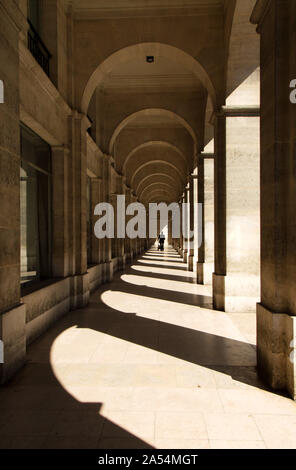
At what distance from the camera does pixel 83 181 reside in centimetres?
970

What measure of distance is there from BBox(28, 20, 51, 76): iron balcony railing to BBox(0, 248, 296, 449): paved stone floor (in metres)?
6.19

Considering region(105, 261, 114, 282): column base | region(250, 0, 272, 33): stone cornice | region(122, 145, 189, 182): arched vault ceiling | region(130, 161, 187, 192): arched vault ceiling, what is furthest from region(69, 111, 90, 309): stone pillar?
region(130, 161, 187, 192): arched vault ceiling

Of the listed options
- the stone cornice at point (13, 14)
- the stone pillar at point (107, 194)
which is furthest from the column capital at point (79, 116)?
the stone pillar at point (107, 194)

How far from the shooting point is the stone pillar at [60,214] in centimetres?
879

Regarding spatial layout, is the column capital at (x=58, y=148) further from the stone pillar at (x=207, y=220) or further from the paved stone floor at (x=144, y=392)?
the stone pillar at (x=207, y=220)

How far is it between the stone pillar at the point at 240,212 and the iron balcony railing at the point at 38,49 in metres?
4.56

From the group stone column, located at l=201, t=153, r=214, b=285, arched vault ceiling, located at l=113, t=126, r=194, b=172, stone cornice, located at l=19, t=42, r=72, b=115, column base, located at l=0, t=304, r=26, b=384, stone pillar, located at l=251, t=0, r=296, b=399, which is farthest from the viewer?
arched vault ceiling, located at l=113, t=126, r=194, b=172

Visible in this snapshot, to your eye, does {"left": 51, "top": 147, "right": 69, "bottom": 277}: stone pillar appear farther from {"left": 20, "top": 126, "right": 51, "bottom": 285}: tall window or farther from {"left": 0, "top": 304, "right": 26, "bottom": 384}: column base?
{"left": 0, "top": 304, "right": 26, "bottom": 384}: column base

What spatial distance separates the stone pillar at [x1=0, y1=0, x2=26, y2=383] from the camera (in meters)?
4.71

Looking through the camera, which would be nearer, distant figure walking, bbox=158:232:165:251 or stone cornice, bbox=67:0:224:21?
A: stone cornice, bbox=67:0:224:21

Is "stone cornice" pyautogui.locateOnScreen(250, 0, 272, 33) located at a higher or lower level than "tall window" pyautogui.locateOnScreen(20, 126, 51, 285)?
higher

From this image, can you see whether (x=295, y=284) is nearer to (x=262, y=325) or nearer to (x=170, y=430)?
(x=262, y=325)

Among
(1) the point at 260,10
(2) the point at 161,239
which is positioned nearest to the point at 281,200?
(1) the point at 260,10

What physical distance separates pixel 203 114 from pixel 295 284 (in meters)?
11.7
